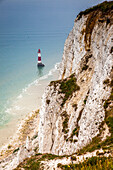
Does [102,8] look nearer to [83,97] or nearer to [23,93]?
[83,97]

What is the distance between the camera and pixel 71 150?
1307 centimetres

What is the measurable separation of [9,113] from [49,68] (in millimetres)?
42171

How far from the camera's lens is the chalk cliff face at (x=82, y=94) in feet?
40.8

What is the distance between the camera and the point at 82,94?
60.2 ft

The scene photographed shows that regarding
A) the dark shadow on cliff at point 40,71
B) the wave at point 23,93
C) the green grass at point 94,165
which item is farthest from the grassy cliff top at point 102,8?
the dark shadow on cliff at point 40,71

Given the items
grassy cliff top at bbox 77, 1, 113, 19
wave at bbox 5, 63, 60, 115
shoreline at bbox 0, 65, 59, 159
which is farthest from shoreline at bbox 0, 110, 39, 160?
grassy cliff top at bbox 77, 1, 113, 19

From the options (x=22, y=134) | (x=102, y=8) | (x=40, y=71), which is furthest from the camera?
(x=40, y=71)

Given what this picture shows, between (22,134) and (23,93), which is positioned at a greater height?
(23,93)

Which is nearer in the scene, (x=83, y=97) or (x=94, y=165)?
(x=94, y=165)

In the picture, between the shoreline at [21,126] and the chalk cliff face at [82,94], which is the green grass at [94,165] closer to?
the chalk cliff face at [82,94]

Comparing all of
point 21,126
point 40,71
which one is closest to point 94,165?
point 21,126

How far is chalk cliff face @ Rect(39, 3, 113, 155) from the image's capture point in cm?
1244

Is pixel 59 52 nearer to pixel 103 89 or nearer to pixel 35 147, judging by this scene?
pixel 35 147

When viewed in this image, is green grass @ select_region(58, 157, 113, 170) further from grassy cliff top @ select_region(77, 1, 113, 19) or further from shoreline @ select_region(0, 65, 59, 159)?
shoreline @ select_region(0, 65, 59, 159)
